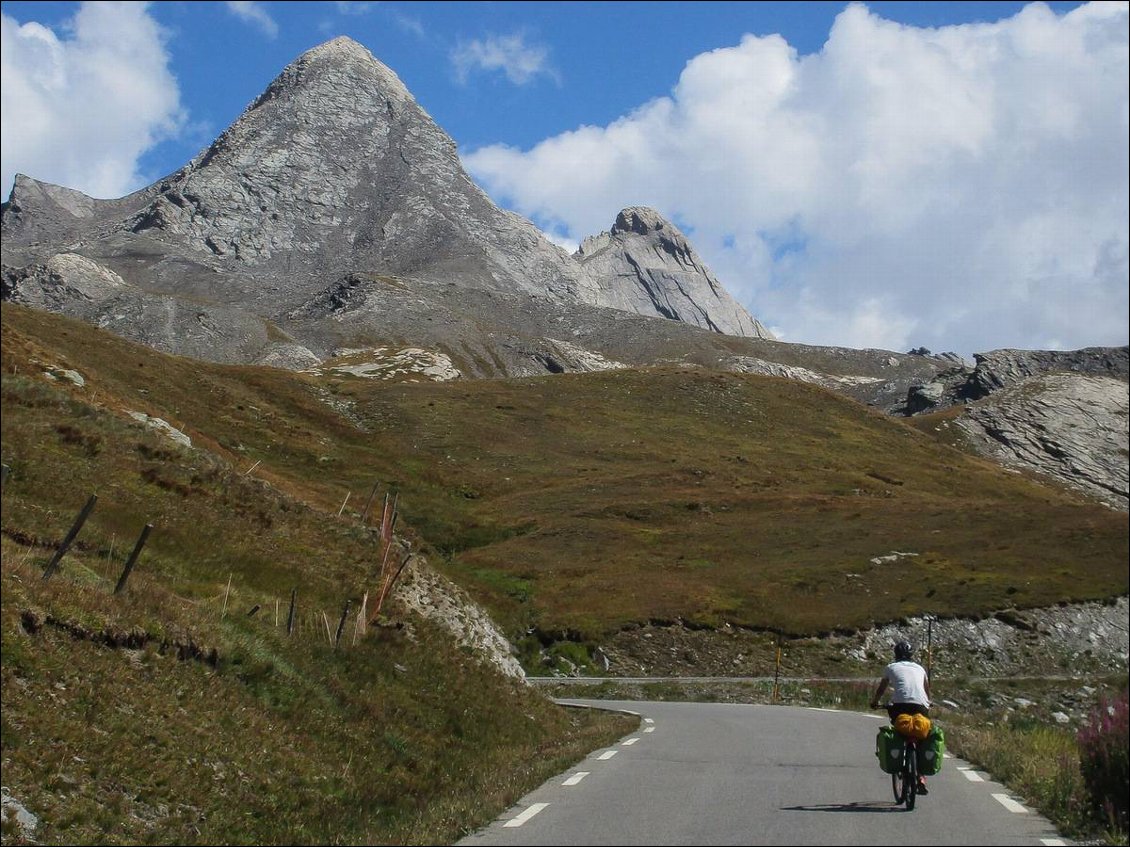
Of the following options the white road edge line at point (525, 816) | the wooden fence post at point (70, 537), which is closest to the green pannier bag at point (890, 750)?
the white road edge line at point (525, 816)

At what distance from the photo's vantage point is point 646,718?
96.8ft

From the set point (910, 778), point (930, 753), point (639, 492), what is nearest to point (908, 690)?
point (930, 753)

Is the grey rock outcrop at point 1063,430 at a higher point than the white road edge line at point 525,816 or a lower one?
higher

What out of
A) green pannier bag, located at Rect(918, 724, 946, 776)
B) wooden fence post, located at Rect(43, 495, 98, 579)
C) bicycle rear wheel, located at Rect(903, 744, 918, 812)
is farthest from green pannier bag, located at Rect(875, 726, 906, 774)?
wooden fence post, located at Rect(43, 495, 98, 579)

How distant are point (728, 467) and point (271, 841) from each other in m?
88.1

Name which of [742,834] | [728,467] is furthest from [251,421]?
[742,834]

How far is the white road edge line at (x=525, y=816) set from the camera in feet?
37.9

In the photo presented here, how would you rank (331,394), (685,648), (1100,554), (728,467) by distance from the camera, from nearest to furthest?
(685,648) → (1100,554) → (728,467) → (331,394)

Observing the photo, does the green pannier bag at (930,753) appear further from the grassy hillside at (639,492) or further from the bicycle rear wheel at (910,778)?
the grassy hillside at (639,492)

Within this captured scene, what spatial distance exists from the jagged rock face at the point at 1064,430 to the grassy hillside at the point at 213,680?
13874cm

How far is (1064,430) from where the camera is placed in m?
161

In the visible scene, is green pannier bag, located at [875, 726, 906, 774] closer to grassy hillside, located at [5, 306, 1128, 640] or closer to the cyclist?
the cyclist

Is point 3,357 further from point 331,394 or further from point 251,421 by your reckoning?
point 331,394

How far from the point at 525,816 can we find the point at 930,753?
523 centimetres
